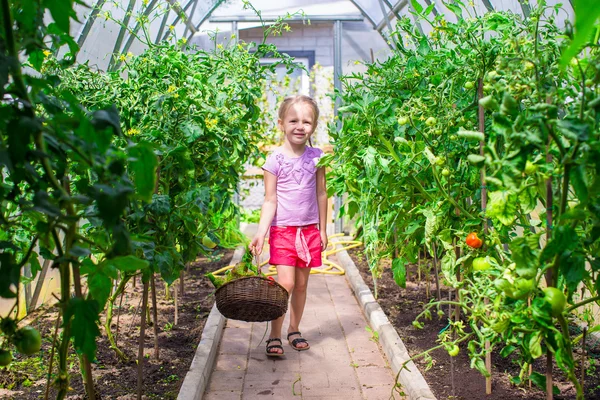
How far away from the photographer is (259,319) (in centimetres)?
342

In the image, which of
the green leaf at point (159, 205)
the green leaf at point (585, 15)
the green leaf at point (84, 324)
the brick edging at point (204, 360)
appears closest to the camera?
the green leaf at point (585, 15)

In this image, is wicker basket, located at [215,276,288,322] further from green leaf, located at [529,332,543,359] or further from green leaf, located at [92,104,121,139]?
green leaf, located at [92,104,121,139]

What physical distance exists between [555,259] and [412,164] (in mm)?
1535

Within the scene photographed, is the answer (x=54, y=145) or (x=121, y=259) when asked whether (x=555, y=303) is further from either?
(x=54, y=145)

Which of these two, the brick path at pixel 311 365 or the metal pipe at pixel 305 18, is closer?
the brick path at pixel 311 365

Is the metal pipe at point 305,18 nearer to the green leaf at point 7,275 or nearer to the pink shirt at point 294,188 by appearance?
the pink shirt at point 294,188

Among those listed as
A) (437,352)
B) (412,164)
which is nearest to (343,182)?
(412,164)

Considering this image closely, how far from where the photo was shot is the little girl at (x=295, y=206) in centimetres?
382

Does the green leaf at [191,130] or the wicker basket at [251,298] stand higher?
the green leaf at [191,130]

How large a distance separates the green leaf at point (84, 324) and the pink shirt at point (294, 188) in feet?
8.15

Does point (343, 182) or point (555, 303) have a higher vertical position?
point (343, 182)

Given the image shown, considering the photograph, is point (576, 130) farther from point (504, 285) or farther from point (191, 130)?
point (191, 130)

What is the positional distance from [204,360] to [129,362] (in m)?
0.38

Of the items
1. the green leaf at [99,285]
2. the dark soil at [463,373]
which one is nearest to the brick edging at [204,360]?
the dark soil at [463,373]
